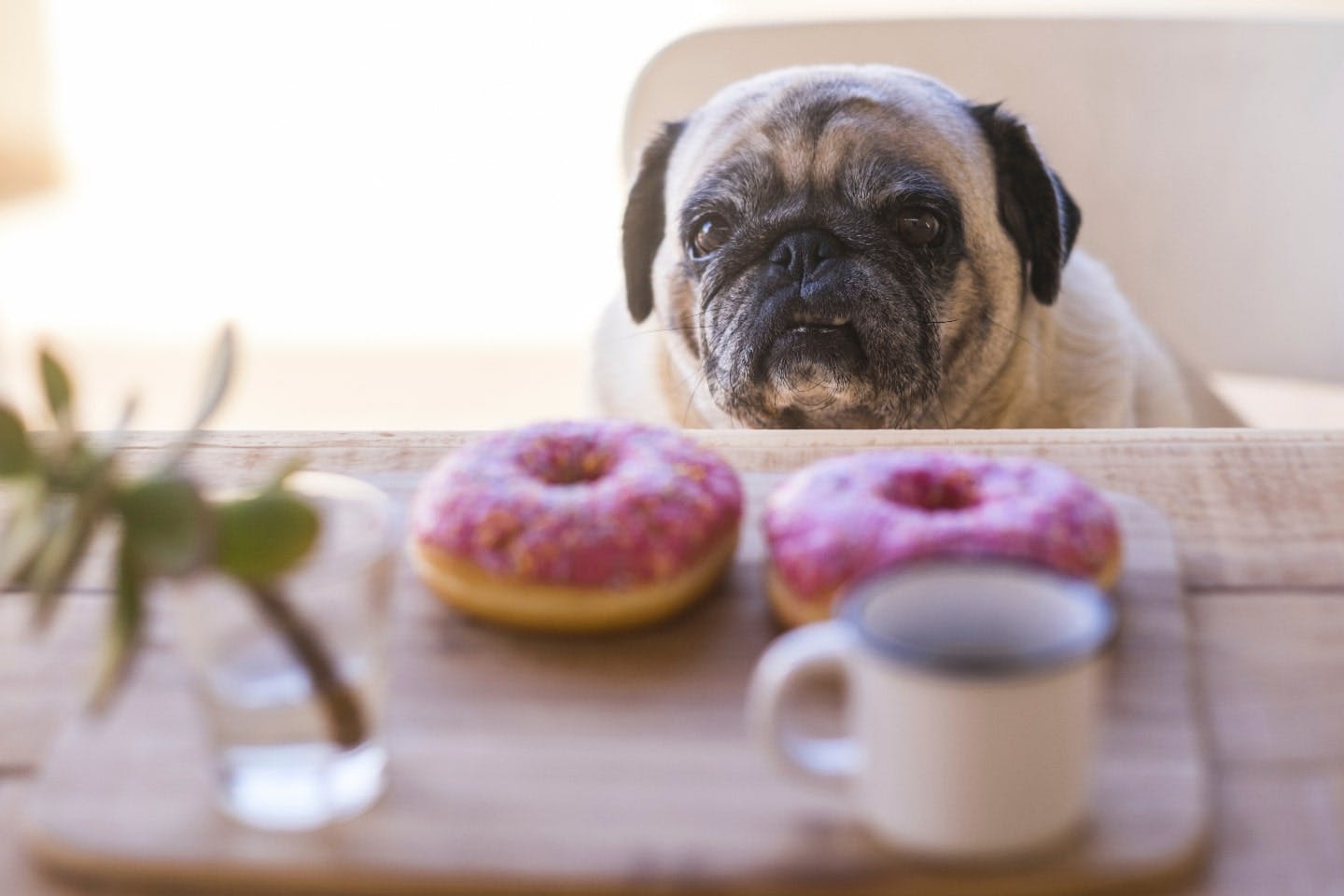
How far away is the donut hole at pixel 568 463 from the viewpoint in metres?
0.91

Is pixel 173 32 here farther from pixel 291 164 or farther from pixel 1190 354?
pixel 1190 354

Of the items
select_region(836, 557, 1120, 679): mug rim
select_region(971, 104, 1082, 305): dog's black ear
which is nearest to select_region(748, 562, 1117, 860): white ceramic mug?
select_region(836, 557, 1120, 679): mug rim

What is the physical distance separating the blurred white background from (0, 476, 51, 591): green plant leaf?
2.24m

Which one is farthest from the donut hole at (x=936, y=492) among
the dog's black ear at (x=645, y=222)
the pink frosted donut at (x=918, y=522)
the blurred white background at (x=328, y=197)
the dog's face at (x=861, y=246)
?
the blurred white background at (x=328, y=197)

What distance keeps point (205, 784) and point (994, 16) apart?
1.41 metres

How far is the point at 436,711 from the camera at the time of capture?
77 cm

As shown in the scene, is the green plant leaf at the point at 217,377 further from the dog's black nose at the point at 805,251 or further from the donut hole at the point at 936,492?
the dog's black nose at the point at 805,251

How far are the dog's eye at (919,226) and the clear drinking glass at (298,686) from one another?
98 cm

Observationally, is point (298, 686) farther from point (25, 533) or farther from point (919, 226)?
point (919, 226)

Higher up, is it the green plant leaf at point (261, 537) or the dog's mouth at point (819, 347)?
the green plant leaf at point (261, 537)

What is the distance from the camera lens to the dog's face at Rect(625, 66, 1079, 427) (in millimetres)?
1525

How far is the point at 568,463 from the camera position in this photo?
0.93 m

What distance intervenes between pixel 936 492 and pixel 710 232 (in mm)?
804

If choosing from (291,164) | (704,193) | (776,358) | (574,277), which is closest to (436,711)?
(776,358)
